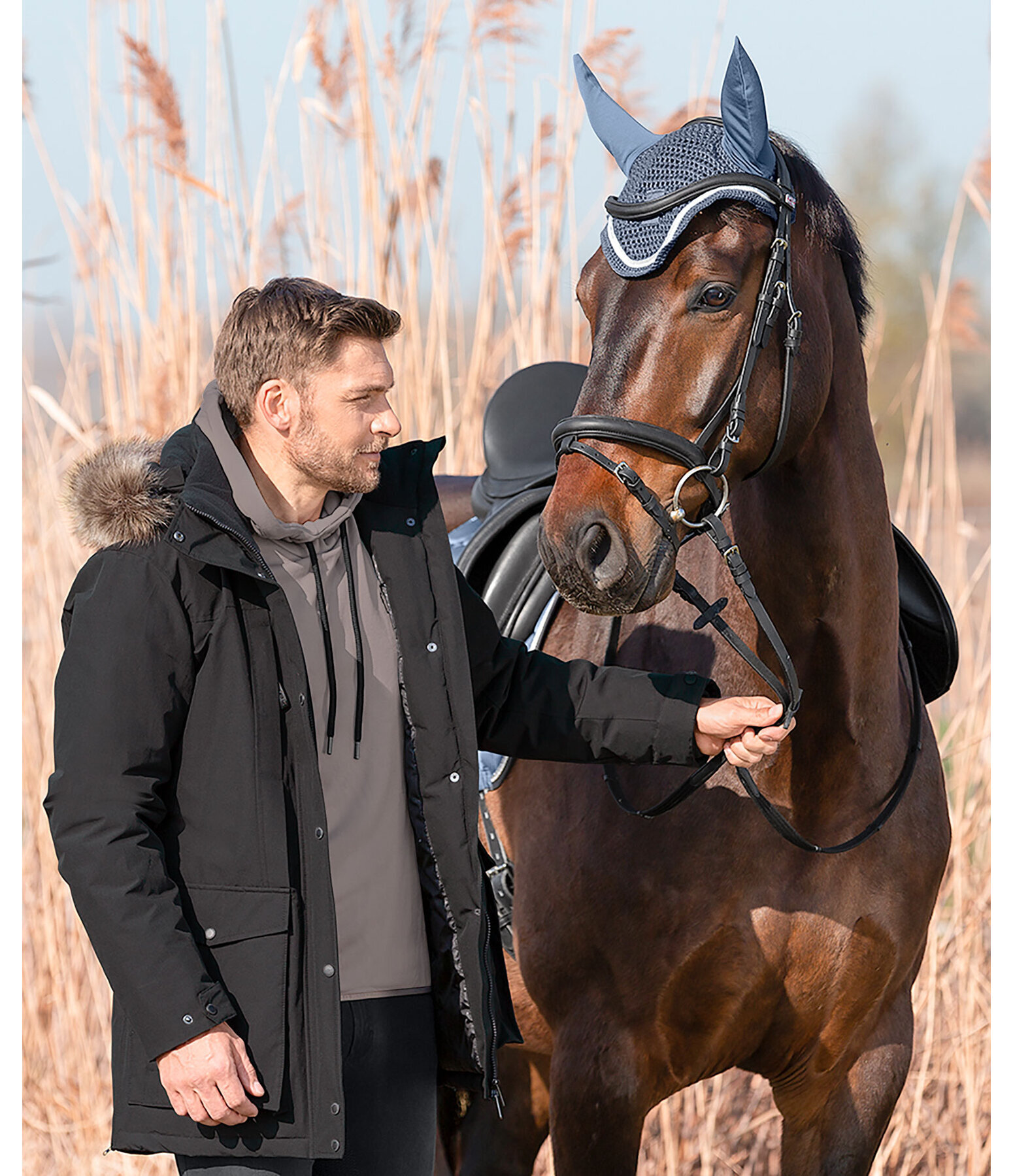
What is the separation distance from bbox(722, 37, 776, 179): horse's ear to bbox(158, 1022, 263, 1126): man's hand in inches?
51.1

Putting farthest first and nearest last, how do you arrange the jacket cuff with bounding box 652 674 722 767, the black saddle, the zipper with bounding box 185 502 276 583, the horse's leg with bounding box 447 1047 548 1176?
the horse's leg with bounding box 447 1047 548 1176 < the black saddle < the jacket cuff with bounding box 652 674 722 767 < the zipper with bounding box 185 502 276 583

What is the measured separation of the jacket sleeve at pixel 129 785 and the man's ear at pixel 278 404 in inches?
10.1

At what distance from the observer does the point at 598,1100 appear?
84.2 inches

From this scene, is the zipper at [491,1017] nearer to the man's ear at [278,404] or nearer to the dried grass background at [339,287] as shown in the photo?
the man's ear at [278,404]

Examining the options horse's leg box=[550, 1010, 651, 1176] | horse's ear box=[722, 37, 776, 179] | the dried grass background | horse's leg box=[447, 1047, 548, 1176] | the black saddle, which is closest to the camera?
horse's ear box=[722, 37, 776, 179]

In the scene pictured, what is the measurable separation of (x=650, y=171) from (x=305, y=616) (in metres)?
0.77

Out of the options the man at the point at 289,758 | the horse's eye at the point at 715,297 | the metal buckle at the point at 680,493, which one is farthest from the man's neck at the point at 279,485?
the horse's eye at the point at 715,297

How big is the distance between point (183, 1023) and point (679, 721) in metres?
0.79

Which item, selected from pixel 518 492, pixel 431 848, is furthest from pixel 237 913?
pixel 518 492

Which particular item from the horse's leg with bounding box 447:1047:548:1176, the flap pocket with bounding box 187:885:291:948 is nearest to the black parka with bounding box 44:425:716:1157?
the flap pocket with bounding box 187:885:291:948

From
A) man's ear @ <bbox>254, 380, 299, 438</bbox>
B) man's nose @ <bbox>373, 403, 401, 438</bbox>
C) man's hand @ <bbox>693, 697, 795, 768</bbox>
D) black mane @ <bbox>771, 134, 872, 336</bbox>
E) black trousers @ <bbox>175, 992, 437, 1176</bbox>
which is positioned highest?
black mane @ <bbox>771, 134, 872, 336</bbox>

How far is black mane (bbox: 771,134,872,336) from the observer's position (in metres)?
1.91

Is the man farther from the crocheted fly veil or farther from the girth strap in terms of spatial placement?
the girth strap

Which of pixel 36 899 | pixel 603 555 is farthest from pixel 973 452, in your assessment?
pixel 603 555
